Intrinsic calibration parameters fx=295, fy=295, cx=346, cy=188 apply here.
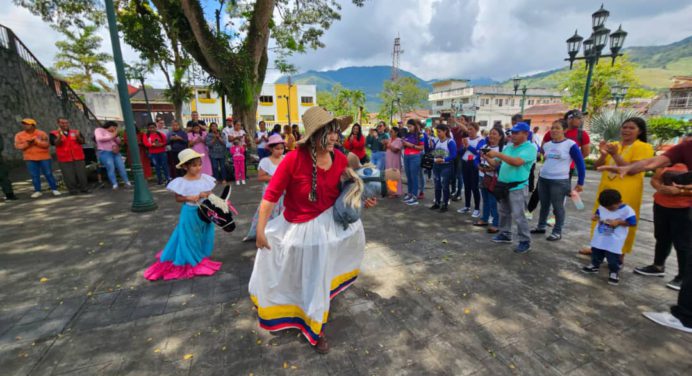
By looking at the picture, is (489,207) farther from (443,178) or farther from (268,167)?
(268,167)

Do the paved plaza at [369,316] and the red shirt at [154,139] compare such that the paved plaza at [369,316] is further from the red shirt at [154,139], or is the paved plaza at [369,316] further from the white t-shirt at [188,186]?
the red shirt at [154,139]

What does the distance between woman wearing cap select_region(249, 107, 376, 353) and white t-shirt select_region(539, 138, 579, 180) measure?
373 cm

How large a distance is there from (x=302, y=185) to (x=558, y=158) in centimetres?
431

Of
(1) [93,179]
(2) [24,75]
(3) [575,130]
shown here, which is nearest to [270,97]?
(2) [24,75]

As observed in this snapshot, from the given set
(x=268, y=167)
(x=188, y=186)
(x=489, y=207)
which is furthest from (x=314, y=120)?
(x=489, y=207)

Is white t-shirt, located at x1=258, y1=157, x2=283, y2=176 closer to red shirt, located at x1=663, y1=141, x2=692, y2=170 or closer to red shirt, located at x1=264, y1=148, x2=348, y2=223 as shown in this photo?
red shirt, located at x1=264, y1=148, x2=348, y2=223

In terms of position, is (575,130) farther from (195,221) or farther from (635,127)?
(195,221)

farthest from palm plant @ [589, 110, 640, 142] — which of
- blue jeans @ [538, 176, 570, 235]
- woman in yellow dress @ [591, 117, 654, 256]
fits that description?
woman in yellow dress @ [591, 117, 654, 256]

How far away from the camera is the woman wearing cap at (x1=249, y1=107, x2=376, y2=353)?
245 centimetres

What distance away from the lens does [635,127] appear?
3.89 meters

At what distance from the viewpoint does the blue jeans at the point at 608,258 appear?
12.0ft

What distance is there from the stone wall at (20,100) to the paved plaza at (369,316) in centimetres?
969

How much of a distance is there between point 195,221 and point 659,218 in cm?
593

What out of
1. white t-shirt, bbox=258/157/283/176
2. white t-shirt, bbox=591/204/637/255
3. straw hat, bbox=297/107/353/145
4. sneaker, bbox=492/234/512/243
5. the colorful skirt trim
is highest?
straw hat, bbox=297/107/353/145
